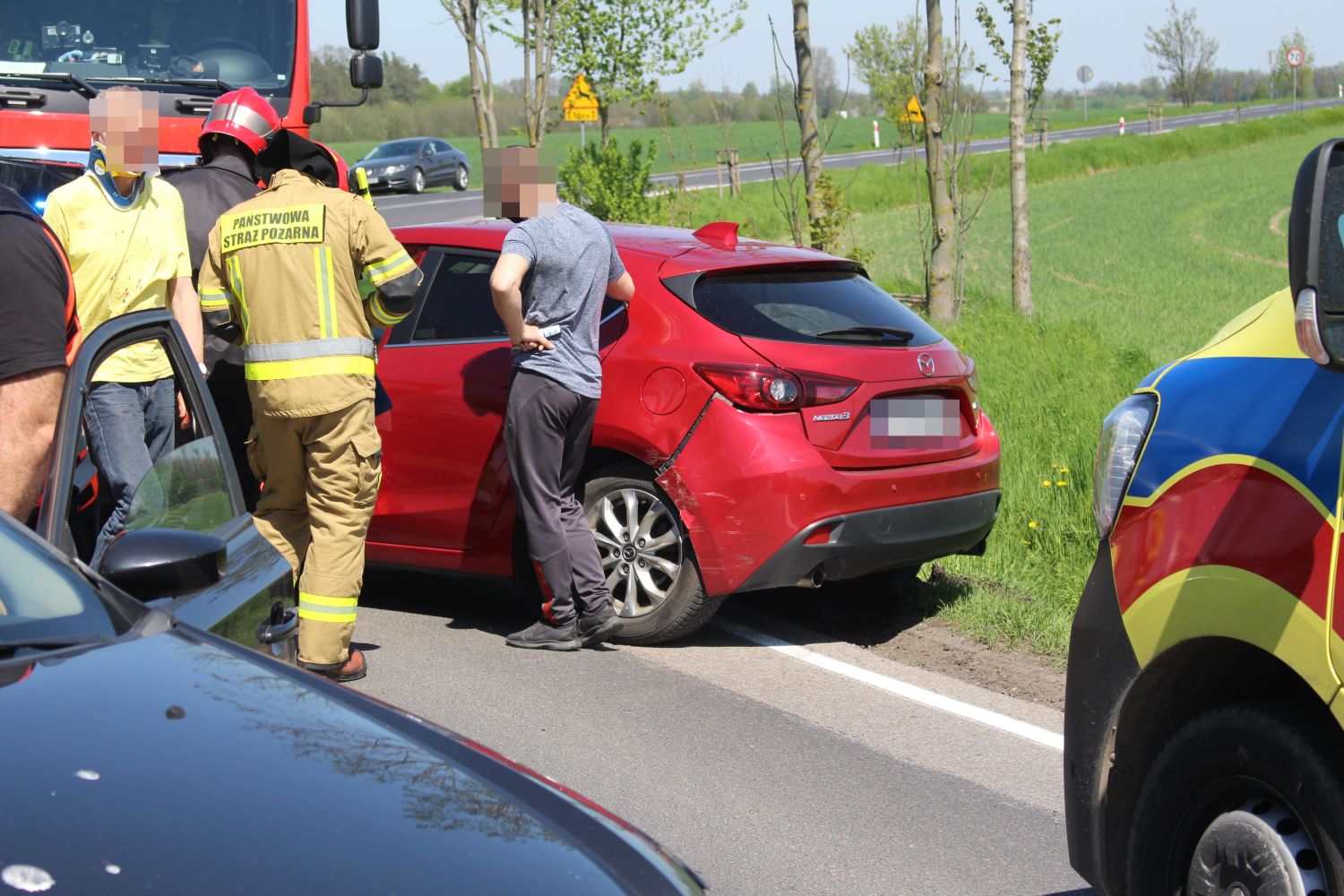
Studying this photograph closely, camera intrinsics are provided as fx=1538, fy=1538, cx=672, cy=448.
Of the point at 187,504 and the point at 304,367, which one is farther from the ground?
the point at 304,367

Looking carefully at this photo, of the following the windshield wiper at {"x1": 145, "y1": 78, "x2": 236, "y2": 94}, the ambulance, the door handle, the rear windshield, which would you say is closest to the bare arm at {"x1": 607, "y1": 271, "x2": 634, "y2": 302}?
the rear windshield

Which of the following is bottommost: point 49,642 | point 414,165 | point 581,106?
point 49,642

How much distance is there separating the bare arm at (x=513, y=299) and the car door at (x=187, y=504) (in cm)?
185

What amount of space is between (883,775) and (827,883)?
843 millimetres

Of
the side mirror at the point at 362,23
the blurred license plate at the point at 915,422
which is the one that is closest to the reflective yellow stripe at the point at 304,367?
the blurred license plate at the point at 915,422

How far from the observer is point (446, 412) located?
6.36m

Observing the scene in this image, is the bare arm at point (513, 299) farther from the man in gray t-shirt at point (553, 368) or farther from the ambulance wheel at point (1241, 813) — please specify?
the ambulance wheel at point (1241, 813)

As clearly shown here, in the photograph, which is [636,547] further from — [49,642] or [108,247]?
[49,642]

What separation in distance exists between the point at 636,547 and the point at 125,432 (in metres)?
2.13

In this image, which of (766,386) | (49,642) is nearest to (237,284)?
(766,386)

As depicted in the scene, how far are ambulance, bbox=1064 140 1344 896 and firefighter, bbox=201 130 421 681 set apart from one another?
3.07m

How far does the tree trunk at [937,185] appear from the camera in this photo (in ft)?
42.2

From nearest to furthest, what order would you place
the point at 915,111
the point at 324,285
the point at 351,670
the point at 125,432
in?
the point at 125,432, the point at 324,285, the point at 351,670, the point at 915,111

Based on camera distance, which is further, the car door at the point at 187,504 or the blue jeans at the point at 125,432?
the blue jeans at the point at 125,432
